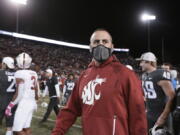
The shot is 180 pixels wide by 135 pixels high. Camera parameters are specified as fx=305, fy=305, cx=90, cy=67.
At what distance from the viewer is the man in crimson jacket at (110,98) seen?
2506 millimetres

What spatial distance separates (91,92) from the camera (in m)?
2.66

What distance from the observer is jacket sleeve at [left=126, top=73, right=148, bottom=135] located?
2.48 meters

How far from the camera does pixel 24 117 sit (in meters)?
5.60

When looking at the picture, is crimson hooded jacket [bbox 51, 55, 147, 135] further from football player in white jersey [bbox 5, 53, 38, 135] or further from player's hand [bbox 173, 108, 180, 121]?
football player in white jersey [bbox 5, 53, 38, 135]

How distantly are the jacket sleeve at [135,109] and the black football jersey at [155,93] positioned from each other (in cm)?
201

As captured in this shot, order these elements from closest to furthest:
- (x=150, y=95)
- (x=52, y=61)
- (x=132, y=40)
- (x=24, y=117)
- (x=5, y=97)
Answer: (x=150, y=95)
(x=24, y=117)
(x=5, y=97)
(x=52, y=61)
(x=132, y=40)

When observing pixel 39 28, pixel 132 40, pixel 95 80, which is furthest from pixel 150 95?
pixel 39 28

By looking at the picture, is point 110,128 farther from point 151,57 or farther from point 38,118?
point 38,118

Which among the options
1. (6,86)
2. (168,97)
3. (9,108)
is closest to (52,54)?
(6,86)

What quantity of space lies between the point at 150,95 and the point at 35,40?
4181 cm

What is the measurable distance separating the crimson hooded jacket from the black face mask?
0.05 m

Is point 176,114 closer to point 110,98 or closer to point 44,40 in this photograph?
point 110,98

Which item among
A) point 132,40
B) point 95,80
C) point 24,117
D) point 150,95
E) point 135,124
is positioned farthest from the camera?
point 132,40

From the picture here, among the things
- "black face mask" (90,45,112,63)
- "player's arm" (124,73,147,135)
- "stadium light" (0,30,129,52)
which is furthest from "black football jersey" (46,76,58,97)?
"stadium light" (0,30,129,52)
